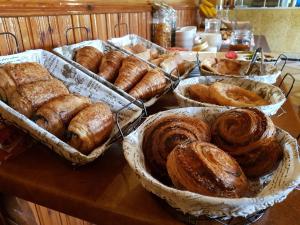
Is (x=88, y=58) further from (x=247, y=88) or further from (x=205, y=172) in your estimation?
(x=205, y=172)

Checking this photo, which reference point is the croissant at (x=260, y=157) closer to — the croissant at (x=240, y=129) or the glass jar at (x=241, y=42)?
the croissant at (x=240, y=129)

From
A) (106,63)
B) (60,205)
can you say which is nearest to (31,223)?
(60,205)

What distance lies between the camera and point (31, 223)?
742 millimetres

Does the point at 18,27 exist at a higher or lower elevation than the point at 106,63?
higher

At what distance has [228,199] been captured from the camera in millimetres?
276

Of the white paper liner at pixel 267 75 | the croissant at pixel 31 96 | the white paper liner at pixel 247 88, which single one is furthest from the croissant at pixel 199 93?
the croissant at pixel 31 96

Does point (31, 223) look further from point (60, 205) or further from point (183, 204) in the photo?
point (183, 204)

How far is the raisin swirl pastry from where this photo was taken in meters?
0.38

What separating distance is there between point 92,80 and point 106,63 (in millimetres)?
167

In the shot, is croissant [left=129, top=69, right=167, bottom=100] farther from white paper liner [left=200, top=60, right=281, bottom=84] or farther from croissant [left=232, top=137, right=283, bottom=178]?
croissant [left=232, top=137, right=283, bottom=178]

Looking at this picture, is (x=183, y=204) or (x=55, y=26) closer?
(x=183, y=204)

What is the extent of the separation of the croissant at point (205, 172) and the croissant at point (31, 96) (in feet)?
1.06

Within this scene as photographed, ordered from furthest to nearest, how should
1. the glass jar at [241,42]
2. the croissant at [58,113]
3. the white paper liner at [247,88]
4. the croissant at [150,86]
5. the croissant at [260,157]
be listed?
the glass jar at [241,42], the croissant at [150,86], the white paper liner at [247,88], the croissant at [58,113], the croissant at [260,157]

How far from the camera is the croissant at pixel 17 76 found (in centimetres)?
53
